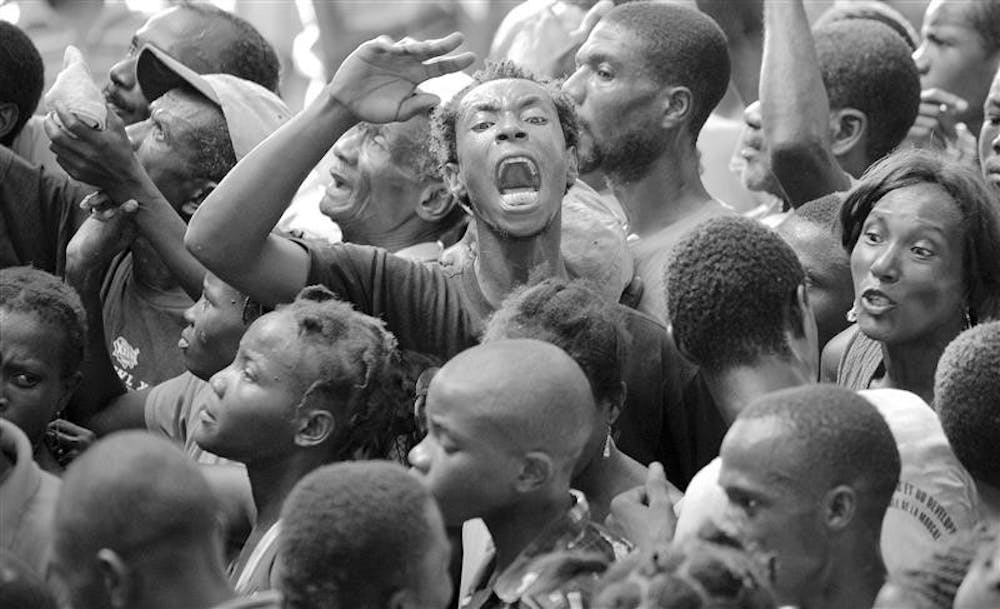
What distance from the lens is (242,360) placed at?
15.9ft

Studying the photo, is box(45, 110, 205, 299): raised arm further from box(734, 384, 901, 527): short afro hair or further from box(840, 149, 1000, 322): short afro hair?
box(734, 384, 901, 527): short afro hair

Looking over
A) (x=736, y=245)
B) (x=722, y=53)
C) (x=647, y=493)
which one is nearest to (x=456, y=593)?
(x=647, y=493)

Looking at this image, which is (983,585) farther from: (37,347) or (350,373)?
(37,347)

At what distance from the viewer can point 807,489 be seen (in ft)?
12.1

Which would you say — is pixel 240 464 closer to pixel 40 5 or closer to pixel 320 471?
pixel 320 471

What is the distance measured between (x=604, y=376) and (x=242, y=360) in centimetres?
84

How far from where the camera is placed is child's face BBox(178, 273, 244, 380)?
5238mm

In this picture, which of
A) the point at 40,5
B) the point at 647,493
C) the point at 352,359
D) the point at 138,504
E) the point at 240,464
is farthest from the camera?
the point at 40,5

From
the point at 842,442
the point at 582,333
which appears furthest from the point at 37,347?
the point at 842,442

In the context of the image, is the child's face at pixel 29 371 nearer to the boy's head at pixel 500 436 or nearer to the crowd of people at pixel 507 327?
the crowd of people at pixel 507 327

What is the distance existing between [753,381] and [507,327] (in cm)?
58

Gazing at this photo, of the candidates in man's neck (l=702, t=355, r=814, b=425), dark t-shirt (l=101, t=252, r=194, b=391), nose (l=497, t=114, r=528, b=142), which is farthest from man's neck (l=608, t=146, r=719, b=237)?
man's neck (l=702, t=355, r=814, b=425)

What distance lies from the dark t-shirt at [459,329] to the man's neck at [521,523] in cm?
78

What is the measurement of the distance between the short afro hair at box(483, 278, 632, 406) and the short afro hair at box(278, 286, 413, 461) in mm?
292
